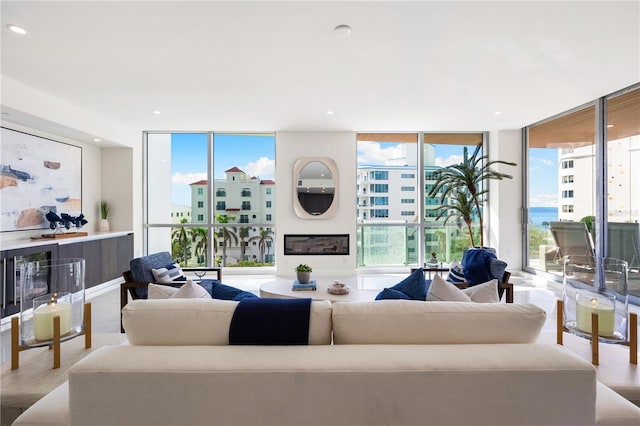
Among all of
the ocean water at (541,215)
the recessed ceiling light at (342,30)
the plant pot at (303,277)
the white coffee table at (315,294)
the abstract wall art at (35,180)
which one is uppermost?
the recessed ceiling light at (342,30)

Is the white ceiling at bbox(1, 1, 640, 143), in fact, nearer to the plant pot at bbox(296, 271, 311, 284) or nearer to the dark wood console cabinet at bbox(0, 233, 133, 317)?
the dark wood console cabinet at bbox(0, 233, 133, 317)

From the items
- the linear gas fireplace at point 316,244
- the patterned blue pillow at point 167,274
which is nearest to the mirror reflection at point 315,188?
the linear gas fireplace at point 316,244

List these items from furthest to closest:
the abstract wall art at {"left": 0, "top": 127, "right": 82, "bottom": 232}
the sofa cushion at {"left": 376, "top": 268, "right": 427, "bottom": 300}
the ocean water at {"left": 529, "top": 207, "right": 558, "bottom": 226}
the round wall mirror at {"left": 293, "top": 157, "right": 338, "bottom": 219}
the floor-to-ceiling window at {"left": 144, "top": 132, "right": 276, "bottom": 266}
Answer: the floor-to-ceiling window at {"left": 144, "top": 132, "right": 276, "bottom": 266} < the round wall mirror at {"left": 293, "top": 157, "right": 338, "bottom": 219} < the ocean water at {"left": 529, "top": 207, "right": 558, "bottom": 226} < the abstract wall art at {"left": 0, "top": 127, "right": 82, "bottom": 232} < the sofa cushion at {"left": 376, "top": 268, "right": 427, "bottom": 300}

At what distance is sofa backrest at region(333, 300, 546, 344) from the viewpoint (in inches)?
49.9

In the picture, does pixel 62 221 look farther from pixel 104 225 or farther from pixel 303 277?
pixel 303 277

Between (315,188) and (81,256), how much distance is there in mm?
3665

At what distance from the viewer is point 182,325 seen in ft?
4.12

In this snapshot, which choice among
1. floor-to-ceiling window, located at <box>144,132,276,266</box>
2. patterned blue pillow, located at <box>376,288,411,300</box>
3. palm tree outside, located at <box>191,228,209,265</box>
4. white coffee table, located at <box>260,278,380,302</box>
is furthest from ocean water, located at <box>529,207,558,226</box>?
palm tree outside, located at <box>191,228,209,265</box>

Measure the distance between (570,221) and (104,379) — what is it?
19.2 ft

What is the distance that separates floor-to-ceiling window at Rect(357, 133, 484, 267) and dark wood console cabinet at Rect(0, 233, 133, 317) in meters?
4.18

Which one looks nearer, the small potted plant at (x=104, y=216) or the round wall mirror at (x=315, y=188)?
the small potted plant at (x=104, y=216)

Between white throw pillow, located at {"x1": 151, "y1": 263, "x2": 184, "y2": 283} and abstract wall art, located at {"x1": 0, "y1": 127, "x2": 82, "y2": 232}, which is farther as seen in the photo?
abstract wall art, located at {"x1": 0, "y1": 127, "x2": 82, "y2": 232}

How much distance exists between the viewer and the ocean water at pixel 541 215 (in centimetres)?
504

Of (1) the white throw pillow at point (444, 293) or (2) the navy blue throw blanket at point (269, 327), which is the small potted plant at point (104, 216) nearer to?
(2) the navy blue throw blanket at point (269, 327)
